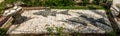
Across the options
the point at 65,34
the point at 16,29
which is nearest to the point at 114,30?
the point at 65,34

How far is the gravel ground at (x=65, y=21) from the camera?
8.79m

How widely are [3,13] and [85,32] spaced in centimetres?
395

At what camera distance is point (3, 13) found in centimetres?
1030

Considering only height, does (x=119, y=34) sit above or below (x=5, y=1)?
below

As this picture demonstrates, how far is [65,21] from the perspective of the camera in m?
9.62

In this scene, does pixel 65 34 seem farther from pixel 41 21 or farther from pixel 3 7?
pixel 3 7

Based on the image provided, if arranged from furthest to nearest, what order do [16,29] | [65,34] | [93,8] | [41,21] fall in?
[93,8] → [41,21] → [16,29] → [65,34]

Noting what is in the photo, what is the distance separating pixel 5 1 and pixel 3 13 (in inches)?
67.0

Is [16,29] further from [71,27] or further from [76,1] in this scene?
[76,1]

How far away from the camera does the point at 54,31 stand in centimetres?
852

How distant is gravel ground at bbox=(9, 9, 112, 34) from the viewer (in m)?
8.79

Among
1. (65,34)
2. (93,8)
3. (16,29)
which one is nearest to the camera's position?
(65,34)

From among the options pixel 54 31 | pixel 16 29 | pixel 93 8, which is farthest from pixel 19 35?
pixel 93 8

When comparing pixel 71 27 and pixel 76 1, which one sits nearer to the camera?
pixel 71 27
